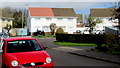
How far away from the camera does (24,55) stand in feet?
28.0

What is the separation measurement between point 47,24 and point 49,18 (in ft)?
5.96

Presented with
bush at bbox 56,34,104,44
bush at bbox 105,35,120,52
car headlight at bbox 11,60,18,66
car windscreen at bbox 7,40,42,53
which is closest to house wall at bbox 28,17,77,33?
bush at bbox 56,34,104,44

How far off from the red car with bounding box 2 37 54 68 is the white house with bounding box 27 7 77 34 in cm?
5340

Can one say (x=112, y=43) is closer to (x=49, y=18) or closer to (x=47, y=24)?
(x=47, y=24)

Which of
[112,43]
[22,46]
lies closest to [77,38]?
[112,43]

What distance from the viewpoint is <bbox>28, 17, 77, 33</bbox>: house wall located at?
208ft

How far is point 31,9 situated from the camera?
217 feet

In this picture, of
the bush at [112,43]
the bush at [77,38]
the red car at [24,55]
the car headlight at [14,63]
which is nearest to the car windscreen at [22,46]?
the red car at [24,55]

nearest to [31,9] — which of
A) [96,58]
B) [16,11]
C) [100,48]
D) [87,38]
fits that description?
[16,11]

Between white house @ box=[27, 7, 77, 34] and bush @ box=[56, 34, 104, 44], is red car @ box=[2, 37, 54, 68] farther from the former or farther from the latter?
white house @ box=[27, 7, 77, 34]

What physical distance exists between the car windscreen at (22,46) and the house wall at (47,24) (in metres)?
53.4

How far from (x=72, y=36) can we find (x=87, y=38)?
257 cm

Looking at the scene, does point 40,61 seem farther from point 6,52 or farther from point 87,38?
point 87,38

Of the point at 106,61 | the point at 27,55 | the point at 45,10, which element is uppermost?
the point at 45,10
